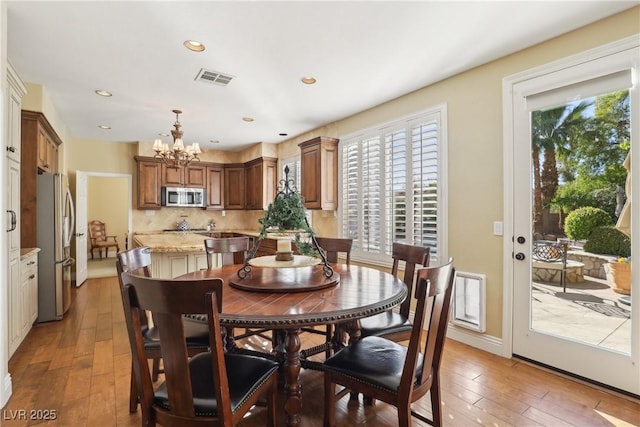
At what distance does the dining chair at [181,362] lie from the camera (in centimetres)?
114

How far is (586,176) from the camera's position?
2.45 meters

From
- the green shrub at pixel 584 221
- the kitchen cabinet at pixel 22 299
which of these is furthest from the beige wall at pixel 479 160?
the kitchen cabinet at pixel 22 299

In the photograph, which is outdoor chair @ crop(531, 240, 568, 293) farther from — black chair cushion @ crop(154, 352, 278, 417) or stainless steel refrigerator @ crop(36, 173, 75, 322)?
stainless steel refrigerator @ crop(36, 173, 75, 322)

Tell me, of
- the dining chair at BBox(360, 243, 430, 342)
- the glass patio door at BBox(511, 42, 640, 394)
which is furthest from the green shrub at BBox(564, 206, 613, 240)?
the dining chair at BBox(360, 243, 430, 342)

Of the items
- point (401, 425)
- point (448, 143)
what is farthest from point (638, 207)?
point (401, 425)

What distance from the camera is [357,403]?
2092 millimetres

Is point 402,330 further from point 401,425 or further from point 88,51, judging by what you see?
point 88,51

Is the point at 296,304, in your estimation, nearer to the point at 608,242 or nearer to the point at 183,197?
the point at 608,242

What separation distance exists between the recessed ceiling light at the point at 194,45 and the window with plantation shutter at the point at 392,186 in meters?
2.18

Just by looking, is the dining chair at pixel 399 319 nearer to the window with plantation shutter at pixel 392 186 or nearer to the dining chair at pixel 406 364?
the dining chair at pixel 406 364

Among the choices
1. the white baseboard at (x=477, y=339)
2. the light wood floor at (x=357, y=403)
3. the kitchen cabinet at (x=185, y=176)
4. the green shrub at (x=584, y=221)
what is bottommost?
the light wood floor at (x=357, y=403)

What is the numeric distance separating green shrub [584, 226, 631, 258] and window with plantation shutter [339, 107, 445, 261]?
1.21 meters

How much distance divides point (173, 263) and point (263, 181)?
2.99 metres

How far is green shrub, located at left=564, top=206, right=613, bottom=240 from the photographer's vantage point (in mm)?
2357
